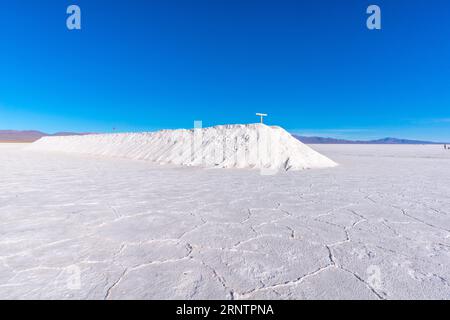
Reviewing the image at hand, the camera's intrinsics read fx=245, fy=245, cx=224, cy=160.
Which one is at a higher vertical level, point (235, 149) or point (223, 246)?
point (235, 149)

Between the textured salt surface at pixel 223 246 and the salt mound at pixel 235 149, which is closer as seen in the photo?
the textured salt surface at pixel 223 246

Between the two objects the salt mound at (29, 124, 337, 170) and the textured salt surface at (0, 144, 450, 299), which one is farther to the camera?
the salt mound at (29, 124, 337, 170)

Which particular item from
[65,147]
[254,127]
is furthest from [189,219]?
[65,147]

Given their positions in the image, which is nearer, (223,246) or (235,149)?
(223,246)

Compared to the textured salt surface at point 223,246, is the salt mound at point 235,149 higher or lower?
higher

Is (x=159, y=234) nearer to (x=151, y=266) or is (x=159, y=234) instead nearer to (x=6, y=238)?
(x=151, y=266)

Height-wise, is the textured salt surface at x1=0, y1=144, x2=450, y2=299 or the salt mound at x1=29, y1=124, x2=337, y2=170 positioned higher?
the salt mound at x1=29, y1=124, x2=337, y2=170
